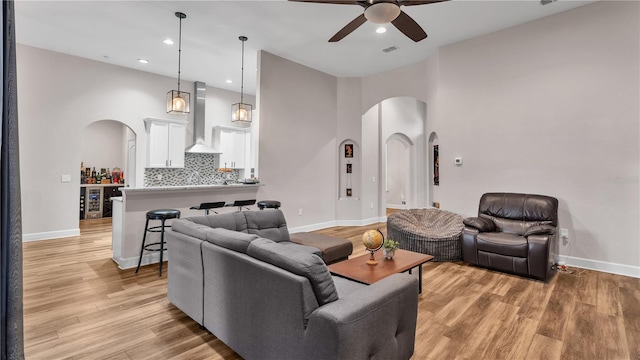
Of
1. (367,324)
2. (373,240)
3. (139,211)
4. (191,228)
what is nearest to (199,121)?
(139,211)

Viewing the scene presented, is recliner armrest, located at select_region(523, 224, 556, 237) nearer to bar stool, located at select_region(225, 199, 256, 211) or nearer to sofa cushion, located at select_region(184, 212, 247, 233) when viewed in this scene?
sofa cushion, located at select_region(184, 212, 247, 233)

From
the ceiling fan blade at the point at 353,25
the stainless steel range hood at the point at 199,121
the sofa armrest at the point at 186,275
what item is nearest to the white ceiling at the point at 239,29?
the ceiling fan blade at the point at 353,25

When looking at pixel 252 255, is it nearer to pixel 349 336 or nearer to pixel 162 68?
pixel 349 336

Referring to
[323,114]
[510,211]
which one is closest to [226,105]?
[323,114]

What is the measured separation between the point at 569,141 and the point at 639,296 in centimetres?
205

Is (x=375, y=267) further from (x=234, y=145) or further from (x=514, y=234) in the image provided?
(x=234, y=145)

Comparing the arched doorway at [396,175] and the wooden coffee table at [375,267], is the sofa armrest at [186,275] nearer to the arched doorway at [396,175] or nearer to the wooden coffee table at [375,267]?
the wooden coffee table at [375,267]

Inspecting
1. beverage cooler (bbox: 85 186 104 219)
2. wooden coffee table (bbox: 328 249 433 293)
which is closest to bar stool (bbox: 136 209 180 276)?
wooden coffee table (bbox: 328 249 433 293)

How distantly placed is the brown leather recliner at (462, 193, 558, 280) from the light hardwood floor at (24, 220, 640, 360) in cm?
17

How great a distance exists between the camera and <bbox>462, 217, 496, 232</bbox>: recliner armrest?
4.16 metres

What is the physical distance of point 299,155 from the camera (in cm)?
637

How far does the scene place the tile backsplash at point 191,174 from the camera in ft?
22.7

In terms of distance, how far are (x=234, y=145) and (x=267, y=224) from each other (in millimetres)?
5081

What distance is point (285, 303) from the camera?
5.38 ft
